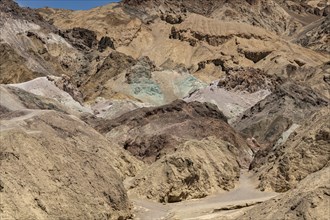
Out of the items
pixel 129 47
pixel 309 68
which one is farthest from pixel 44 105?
pixel 129 47

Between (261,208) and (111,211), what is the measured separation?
475 centimetres

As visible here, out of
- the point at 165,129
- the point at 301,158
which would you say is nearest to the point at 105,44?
the point at 165,129

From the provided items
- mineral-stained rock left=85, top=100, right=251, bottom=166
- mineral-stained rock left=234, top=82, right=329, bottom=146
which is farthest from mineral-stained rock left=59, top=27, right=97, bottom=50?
mineral-stained rock left=85, top=100, right=251, bottom=166

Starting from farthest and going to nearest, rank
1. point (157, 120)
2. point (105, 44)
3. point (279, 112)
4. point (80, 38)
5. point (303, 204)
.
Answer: point (105, 44)
point (80, 38)
point (279, 112)
point (157, 120)
point (303, 204)

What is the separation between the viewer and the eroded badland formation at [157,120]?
1673 centimetres

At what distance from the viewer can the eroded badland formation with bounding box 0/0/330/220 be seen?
16.7 meters

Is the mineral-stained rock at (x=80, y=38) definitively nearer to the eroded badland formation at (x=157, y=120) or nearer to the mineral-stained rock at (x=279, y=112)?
the eroded badland formation at (x=157, y=120)

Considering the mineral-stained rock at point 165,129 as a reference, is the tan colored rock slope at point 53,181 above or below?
above

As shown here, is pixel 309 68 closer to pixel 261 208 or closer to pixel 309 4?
pixel 261 208

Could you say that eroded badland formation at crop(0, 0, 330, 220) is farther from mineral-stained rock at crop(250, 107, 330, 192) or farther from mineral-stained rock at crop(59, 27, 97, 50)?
mineral-stained rock at crop(59, 27, 97, 50)

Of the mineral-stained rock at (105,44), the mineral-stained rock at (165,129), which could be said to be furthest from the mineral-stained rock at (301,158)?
the mineral-stained rock at (105,44)

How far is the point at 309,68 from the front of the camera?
3438 inches

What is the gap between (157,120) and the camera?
132 feet

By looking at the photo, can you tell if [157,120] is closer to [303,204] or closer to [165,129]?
[165,129]
